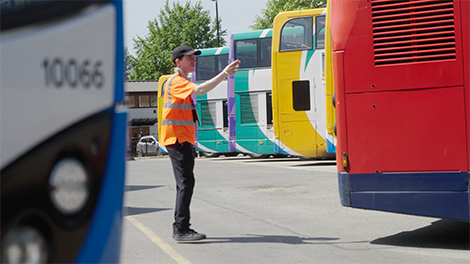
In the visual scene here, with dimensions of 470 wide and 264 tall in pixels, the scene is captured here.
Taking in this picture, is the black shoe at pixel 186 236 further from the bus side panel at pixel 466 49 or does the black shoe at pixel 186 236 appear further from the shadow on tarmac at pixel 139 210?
the bus side panel at pixel 466 49

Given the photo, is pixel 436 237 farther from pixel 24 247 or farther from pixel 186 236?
pixel 24 247

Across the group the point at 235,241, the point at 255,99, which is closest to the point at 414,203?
the point at 235,241

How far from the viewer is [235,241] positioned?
6.28 m

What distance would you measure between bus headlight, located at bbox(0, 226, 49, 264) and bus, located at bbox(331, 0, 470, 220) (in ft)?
13.9

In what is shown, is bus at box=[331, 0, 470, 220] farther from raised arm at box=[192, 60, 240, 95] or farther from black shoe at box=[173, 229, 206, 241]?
black shoe at box=[173, 229, 206, 241]

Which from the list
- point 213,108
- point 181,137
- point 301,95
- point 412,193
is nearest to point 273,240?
point 181,137

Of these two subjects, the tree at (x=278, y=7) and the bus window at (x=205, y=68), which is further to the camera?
the tree at (x=278, y=7)

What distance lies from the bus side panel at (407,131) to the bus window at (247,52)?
17.6 metres

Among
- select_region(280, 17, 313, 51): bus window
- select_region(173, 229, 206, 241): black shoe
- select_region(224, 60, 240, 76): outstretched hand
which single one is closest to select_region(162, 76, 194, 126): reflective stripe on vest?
select_region(224, 60, 240, 76): outstretched hand

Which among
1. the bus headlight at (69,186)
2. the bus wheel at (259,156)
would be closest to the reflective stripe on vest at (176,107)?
the bus headlight at (69,186)

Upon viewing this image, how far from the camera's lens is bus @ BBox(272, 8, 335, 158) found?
1958 cm

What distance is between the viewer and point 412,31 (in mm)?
5523

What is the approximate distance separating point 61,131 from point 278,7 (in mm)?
44877

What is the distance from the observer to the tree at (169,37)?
5747cm
